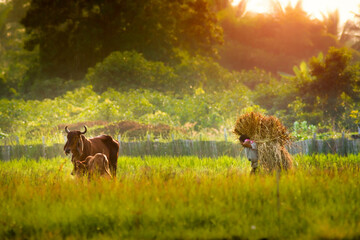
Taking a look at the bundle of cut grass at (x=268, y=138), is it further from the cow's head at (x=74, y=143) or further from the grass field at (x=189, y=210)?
→ the cow's head at (x=74, y=143)

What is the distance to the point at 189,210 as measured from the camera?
576 cm

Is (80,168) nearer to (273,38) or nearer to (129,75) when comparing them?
(129,75)

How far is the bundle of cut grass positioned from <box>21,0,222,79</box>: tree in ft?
65.8

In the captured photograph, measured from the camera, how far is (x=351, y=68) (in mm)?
19203

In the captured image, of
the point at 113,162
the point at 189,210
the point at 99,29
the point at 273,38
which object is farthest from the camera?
the point at 273,38

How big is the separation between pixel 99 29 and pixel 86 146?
19952 mm

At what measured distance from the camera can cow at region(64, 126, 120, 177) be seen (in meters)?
8.30

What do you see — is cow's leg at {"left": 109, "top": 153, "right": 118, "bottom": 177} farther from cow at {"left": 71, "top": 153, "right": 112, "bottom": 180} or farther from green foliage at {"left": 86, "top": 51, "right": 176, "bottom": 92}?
green foliage at {"left": 86, "top": 51, "right": 176, "bottom": 92}

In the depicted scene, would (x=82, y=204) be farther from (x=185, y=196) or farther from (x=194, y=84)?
(x=194, y=84)

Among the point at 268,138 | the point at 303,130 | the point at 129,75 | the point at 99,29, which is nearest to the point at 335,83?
the point at 303,130

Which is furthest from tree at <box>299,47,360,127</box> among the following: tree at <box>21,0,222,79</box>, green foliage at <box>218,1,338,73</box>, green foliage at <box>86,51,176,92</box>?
green foliage at <box>218,1,338,73</box>

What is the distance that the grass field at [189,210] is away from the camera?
5277 millimetres

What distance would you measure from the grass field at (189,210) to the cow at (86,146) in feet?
4.27

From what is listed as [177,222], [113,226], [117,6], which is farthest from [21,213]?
[117,6]
